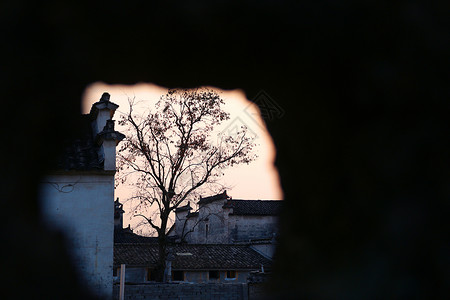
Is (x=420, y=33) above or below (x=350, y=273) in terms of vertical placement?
above

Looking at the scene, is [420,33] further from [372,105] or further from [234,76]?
[234,76]

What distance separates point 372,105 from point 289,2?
1.23ft

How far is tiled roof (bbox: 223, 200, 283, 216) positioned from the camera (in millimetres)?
30188

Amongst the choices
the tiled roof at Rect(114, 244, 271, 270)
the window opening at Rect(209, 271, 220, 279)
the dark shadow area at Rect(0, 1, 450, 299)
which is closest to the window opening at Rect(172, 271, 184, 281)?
the tiled roof at Rect(114, 244, 271, 270)

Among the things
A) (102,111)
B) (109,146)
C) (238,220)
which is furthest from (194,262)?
(109,146)

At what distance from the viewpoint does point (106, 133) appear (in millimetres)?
10617

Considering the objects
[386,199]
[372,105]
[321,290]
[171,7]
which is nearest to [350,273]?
[321,290]

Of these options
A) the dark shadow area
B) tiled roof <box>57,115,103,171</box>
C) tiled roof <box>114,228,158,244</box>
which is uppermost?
tiled roof <box>114,228,158,244</box>

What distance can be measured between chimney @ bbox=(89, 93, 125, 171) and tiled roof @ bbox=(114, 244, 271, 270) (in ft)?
37.0

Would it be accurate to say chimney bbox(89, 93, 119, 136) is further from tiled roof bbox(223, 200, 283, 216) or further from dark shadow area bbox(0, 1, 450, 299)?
tiled roof bbox(223, 200, 283, 216)

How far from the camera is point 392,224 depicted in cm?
135

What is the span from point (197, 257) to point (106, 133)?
1384cm

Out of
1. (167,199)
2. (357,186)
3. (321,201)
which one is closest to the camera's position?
(357,186)

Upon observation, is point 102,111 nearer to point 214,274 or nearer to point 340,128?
point 340,128
